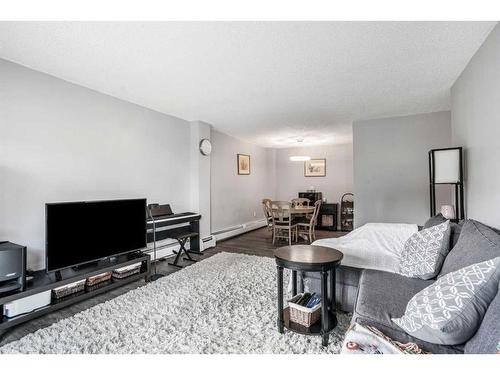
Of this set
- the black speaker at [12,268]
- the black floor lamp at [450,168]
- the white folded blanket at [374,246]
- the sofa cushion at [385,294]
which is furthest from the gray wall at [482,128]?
the black speaker at [12,268]

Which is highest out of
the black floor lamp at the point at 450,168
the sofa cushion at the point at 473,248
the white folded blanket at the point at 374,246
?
the black floor lamp at the point at 450,168

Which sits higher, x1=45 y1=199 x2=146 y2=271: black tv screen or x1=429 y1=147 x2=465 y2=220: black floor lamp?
x1=429 y1=147 x2=465 y2=220: black floor lamp

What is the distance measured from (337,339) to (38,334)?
7.33 feet

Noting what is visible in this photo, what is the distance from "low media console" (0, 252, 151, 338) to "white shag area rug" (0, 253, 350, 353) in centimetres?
21

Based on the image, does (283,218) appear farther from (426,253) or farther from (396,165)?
(426,253)

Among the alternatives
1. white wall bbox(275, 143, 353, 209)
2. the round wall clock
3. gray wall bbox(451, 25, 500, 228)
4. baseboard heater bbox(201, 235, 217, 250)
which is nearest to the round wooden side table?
gray wall bbox(451, 25, 500, 228)

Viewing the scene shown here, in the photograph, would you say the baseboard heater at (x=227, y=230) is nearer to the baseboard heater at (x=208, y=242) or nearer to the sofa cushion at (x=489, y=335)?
the baseboard heater at (x=208, y=242)

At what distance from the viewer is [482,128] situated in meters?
2.21

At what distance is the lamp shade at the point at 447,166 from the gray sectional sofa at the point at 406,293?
0.79m

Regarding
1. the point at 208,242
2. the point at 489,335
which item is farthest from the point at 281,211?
the point at 489,335

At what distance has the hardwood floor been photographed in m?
2.13

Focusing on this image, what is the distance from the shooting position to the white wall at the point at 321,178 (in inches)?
288

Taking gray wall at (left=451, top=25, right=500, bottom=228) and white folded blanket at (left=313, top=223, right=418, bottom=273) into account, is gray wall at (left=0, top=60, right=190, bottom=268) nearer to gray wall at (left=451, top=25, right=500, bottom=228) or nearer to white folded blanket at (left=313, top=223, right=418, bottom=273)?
white folded blanket at (left=313, top=223, right=418, bottom=273)

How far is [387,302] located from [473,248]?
0.59 metres
